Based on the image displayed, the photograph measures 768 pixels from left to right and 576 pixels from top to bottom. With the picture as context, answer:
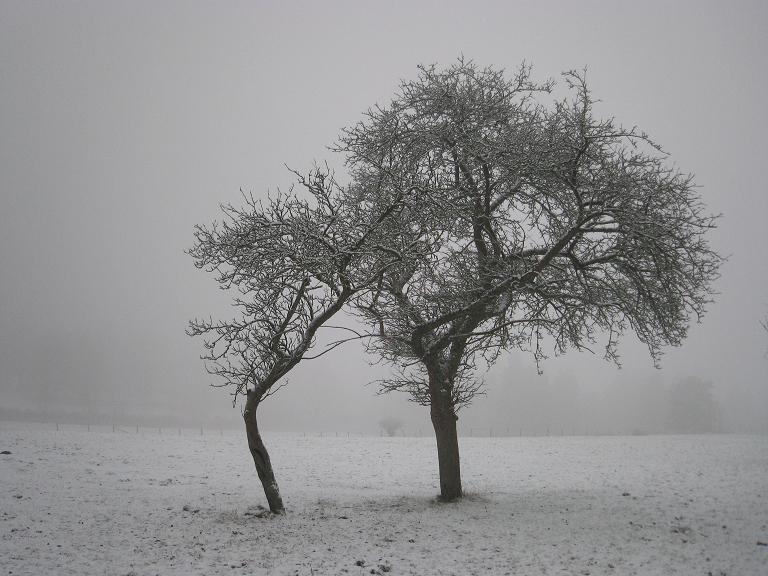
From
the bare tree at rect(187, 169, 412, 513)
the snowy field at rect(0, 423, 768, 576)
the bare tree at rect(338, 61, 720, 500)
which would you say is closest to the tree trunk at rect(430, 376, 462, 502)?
the bare tree at rect(338, 61, 720, 500)

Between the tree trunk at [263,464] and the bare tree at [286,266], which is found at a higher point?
the bare tree at [286,266]

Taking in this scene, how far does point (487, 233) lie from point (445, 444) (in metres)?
6.23

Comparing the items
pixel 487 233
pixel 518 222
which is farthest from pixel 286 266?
pixel 518 222

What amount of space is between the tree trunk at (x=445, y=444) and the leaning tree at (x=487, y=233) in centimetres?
4

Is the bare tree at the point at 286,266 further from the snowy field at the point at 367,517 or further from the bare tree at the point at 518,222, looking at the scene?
the snowy field at the point at 367,517

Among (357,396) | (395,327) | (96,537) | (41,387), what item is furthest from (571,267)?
Answer: (357,396)

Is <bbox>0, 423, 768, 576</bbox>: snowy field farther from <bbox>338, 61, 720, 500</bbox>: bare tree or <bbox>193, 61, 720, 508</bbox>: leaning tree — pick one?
<bbox>338, 61, 720, 500</bbox>: bare tree

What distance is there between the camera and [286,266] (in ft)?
35.0

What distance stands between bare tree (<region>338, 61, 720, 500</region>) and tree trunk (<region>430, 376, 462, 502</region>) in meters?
0.04

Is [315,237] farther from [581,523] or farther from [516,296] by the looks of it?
[581,523]

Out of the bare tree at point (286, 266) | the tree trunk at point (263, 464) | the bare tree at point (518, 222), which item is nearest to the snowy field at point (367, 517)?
the tree trunk at point (263, 464)

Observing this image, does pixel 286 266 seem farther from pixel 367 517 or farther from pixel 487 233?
pixel 367 517

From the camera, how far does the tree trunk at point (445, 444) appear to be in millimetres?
13930

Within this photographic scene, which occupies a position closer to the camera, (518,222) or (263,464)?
(263,464)
